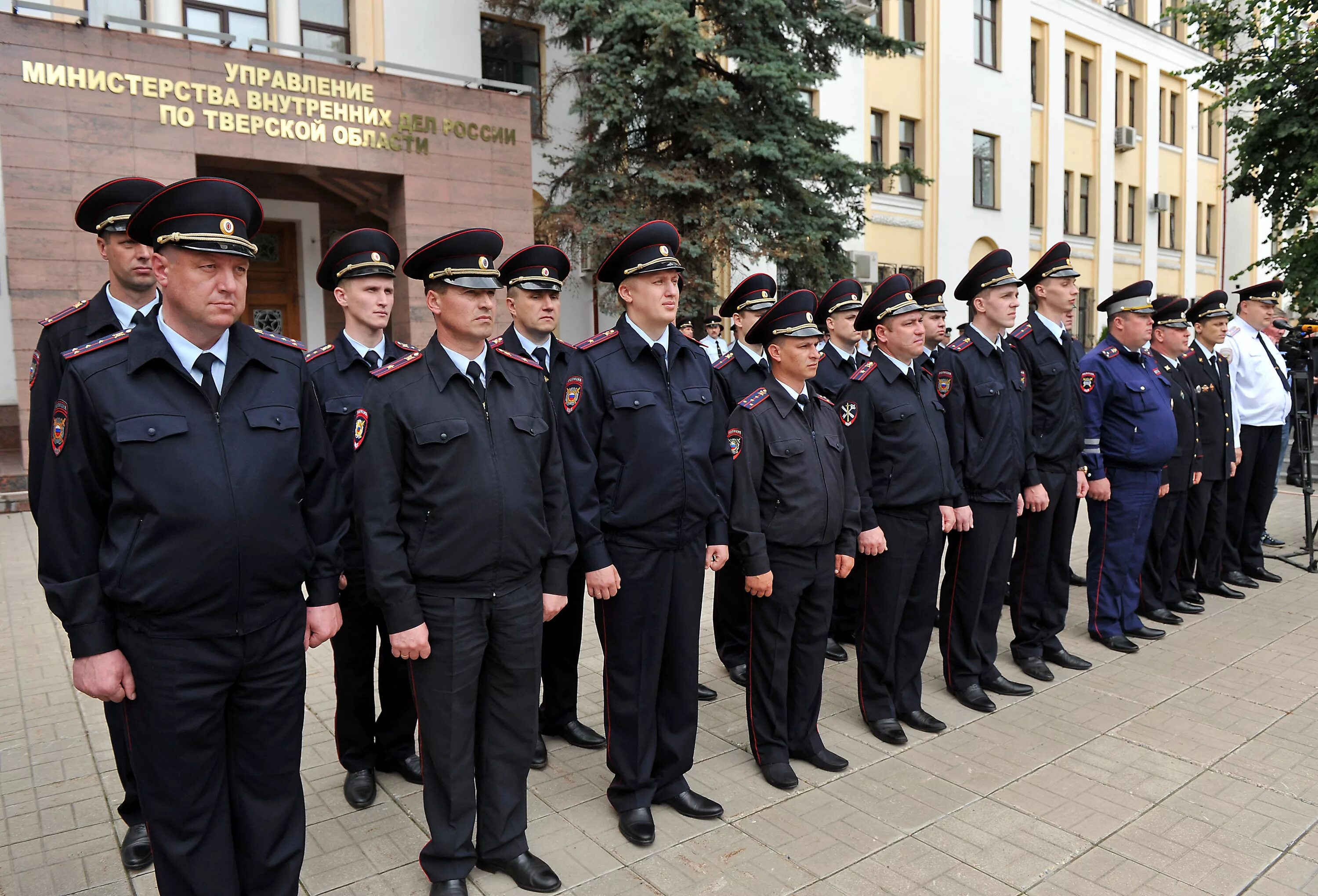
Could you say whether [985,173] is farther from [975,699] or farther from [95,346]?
[95,346]

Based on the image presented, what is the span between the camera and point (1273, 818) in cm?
376

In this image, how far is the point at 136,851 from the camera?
3428 mm

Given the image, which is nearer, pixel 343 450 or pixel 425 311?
pixel 343 450

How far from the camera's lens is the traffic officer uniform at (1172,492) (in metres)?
6.40

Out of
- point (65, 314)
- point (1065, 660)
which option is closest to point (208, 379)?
point (65, 314)

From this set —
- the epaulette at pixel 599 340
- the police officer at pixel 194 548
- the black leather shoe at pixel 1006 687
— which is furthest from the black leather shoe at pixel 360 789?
the black leather shoe at pixel 1006 687

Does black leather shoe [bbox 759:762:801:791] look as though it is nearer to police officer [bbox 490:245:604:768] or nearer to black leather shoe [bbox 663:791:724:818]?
black leather shoe [bbox 663:791:724:818]

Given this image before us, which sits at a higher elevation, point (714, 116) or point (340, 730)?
point (714, 116)

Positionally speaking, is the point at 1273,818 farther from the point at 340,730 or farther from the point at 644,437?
the point at 340,730

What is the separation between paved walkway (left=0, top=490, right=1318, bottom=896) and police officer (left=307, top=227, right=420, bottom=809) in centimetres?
14

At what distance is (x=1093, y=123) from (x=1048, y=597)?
26653 mm

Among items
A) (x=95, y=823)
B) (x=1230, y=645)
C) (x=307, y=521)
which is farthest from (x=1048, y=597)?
(x=95, y=823)

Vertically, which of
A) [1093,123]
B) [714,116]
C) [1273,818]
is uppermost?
[1093,123]

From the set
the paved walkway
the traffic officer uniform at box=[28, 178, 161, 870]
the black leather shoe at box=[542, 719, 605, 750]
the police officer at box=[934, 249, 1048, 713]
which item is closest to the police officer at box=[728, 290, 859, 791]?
the paved walkway
